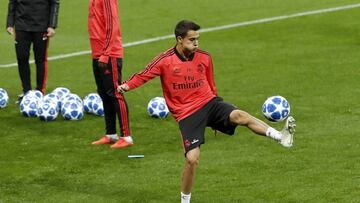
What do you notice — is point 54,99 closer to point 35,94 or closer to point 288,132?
point 35,94

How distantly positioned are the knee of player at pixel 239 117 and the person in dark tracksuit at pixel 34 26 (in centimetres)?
741

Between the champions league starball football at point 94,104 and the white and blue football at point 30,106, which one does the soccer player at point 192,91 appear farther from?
the white and blue football at point 30,106

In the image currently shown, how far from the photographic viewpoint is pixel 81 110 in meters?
17.7

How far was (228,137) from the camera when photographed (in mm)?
15836

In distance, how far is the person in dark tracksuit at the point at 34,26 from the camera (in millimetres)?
18656

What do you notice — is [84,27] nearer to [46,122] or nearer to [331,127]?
[46,122]

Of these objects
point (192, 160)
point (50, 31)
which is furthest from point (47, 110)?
point (192, 160)

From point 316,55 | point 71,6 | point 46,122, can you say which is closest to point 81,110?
point 46,122

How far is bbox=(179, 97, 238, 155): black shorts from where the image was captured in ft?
38.9

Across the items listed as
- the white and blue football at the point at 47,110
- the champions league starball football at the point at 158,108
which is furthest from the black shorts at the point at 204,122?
the white and blue football at the point at 47,110

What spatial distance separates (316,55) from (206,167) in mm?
10663

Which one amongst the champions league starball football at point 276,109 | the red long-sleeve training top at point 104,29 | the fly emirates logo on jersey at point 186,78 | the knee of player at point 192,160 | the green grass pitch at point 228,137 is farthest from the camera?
the champions league starball football at point 276,109

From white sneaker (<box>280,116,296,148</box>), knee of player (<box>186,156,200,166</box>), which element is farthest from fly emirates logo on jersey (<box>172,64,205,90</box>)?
white sneaker (<box>280,116,296,148</box>)

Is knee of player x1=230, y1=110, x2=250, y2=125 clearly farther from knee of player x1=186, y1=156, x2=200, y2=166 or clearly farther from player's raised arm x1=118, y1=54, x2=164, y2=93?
player's raised arm x1=118, y1=54, x2=164, y2=93
